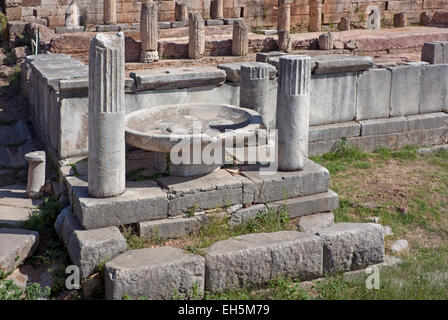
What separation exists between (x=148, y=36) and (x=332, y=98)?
8.97 m

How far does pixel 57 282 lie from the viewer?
664 cm

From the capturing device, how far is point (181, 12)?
2212 centimetres

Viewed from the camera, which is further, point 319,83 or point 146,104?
point 319,83

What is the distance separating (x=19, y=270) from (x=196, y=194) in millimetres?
2068

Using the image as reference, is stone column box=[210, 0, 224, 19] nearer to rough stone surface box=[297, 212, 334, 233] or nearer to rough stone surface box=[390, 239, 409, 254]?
rough stone surface box=[297, 212, 334, 233]

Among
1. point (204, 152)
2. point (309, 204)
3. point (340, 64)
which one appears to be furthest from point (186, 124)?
point (340, 64)

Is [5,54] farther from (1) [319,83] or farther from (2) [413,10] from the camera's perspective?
(2) [413,10]

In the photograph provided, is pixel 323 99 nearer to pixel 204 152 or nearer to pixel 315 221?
pixel 315 221

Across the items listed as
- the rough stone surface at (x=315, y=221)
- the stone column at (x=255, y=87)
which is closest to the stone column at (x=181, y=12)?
the stone column at (x=255, y=87)

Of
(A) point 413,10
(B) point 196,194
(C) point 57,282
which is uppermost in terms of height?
(A) point 413,10

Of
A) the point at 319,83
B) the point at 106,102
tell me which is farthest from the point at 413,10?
the point at 106,102

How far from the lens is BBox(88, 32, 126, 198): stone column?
680 centimetres

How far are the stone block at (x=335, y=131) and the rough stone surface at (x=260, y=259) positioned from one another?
3310 millimetres
